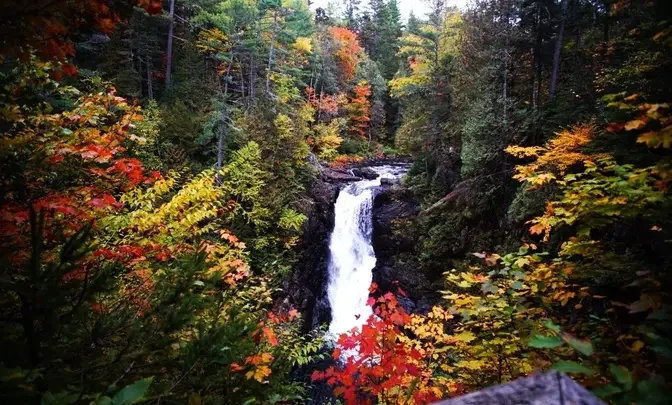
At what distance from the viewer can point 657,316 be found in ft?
4.90

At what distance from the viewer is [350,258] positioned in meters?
18.0

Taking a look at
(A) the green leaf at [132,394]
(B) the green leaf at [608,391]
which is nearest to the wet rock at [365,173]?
(B) the green leaf at [608,391]

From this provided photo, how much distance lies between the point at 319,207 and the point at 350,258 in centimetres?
309

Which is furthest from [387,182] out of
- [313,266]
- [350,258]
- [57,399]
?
[57,399]

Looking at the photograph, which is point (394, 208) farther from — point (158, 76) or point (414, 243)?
point (158, 76)

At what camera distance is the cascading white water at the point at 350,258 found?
663 inches

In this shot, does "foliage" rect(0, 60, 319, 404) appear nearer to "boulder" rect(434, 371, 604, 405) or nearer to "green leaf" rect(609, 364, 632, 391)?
"boulder" rect(434, 371, 604, 405)

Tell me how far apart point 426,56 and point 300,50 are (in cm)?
1210

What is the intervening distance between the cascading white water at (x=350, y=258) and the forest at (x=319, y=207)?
46cm

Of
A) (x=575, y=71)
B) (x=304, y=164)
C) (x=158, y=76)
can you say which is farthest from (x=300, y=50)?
(x=575, y=71)

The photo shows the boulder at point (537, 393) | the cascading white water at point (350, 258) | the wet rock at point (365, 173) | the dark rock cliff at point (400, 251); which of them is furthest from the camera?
the wet rock at point (365, 173)

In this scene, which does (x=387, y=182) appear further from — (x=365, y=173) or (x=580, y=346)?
(x=580, y=346)

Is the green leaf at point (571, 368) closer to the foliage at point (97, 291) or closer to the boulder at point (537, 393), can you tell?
the boulder at point (537, 393)

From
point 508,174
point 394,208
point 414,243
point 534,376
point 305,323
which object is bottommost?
point 305,323
